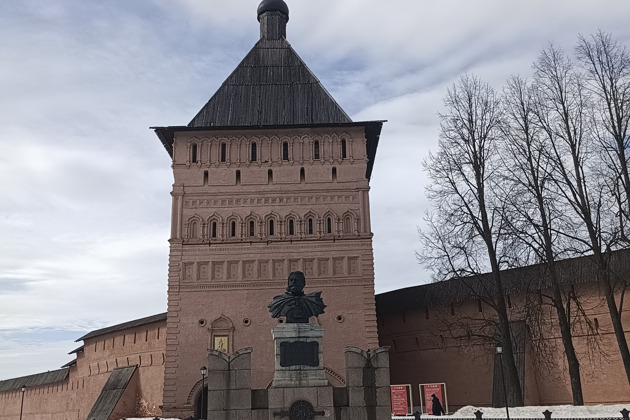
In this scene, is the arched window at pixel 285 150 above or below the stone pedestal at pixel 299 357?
above

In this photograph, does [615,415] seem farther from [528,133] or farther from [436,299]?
[436,299]

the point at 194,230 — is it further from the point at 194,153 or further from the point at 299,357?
the point at 299,357

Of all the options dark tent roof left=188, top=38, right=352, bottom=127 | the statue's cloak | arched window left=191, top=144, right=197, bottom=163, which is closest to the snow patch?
the statue's cloak

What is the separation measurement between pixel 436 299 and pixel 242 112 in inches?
481

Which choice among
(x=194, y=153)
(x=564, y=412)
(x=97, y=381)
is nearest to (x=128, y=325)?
(x=97, y=381)

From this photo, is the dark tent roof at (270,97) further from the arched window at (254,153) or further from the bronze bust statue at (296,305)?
the bronze bust statue at (296,305)

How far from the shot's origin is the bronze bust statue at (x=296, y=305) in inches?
543

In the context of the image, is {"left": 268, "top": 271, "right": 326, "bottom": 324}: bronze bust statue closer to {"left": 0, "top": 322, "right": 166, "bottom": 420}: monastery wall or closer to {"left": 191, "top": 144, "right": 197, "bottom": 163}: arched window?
{"left": 191, "top": 144, "right": 197, "bottom": 163}: arched window

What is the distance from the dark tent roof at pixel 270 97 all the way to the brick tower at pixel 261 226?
0.07 metres

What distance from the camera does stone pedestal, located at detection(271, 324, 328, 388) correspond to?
517 inches

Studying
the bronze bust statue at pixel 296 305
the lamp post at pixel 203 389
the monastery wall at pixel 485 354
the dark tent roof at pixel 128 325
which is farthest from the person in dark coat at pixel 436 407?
the dark tent roof at pixel 128 325

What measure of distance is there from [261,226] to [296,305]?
12851mm

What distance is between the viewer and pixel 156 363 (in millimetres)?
30781

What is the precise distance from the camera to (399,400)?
70.2 ft
